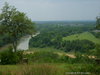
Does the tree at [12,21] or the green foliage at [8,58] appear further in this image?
the tree at [12,21]

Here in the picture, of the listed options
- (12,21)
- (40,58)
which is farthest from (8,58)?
(12,21)

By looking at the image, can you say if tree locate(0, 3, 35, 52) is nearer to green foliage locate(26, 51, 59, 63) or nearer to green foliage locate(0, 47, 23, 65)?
green foliage locate(26, 51, 59, 63)

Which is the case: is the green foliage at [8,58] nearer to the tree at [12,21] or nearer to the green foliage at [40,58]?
the green foliage at [40,58]

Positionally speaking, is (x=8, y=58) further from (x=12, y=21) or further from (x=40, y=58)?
(x=12, y=21)

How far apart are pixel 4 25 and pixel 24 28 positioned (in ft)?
7.23

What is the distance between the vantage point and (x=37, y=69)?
368 cm

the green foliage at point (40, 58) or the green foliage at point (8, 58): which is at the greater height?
Answer: the green foliage at point (8, 58)

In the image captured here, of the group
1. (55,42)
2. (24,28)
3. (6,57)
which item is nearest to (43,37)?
(55,42)

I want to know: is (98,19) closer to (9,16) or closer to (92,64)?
(92,64)

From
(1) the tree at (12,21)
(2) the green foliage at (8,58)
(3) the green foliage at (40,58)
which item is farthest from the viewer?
(1) the tree at (12,21)

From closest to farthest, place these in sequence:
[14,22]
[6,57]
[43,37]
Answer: [6,57] < [14,22] < [43,37]

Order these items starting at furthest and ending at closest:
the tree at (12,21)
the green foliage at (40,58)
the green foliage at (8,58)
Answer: the tree at (12,21) < the green foliage at (40,58) < the green foliage at (8,58)

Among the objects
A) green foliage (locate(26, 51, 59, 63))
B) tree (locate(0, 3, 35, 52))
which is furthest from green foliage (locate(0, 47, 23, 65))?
tree (locate(0, 3, 35, 52))

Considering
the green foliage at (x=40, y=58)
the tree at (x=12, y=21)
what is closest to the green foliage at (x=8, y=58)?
the green foliage at (x=40, y=58)
